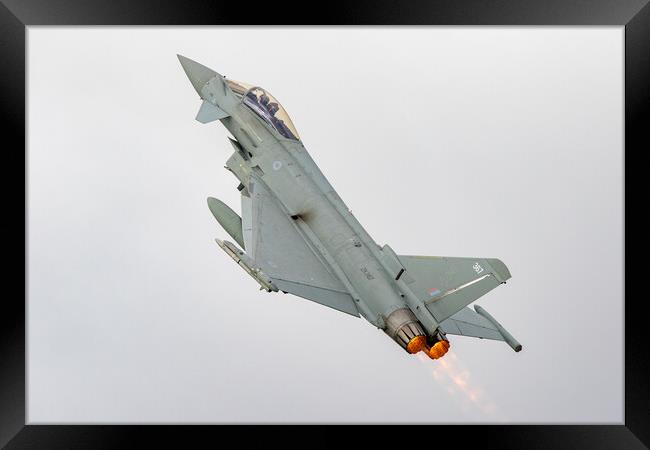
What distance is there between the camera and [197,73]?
15.0 meters

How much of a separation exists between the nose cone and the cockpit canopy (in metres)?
0.49

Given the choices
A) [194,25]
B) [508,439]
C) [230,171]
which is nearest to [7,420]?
[230,171]

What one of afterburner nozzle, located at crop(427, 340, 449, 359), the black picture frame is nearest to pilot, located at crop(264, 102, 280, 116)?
the black picture frame

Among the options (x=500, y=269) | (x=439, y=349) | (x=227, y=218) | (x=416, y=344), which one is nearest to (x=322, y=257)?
(x=227, y=218)

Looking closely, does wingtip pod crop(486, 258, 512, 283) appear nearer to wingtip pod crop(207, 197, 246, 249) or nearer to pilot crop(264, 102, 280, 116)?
wingtip pod crop(207, 197, 246, 249)

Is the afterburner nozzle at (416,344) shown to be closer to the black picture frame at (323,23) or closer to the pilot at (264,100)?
the black picture frame at (323,23)

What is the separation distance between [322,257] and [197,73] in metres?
5.99

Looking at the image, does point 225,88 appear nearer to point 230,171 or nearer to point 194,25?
point 230,171

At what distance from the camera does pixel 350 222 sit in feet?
40.0

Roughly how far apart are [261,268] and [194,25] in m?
4.31

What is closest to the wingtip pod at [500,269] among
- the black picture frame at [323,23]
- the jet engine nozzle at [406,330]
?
the jet engine nozzle at [406,330]

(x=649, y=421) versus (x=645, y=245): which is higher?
(x=645, y=245)

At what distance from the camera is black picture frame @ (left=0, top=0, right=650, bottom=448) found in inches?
410

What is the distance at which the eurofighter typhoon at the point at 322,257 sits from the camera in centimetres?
1084
